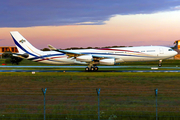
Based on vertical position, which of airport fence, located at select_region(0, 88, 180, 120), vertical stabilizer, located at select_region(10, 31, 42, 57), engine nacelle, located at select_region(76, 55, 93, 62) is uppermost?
vertical stabilizer, located at select_region(10, 31, 42, 57)

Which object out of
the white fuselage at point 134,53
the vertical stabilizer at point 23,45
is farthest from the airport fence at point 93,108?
the vertical stabilizer at point 23,45

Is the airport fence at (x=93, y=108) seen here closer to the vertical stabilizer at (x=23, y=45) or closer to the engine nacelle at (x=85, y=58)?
the engine nacelle at (x=85, y=58)

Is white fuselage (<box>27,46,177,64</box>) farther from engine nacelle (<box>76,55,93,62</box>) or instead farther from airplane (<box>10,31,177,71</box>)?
engine nacelle (<box>76,55,93,62</box>)

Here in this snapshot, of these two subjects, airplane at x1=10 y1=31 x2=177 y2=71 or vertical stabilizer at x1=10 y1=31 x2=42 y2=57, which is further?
vertical stabilizer at x1=10 y1=31 x2=42 y2=57

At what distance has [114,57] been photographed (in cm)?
4294

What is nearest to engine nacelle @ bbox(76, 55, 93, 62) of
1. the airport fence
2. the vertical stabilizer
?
the vertical stabilizer

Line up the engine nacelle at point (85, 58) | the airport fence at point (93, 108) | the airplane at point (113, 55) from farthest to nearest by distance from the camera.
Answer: the airplane at point (113, 55) → the engine nacelle at point (85, 58) → the airport fence at point (93, 108)

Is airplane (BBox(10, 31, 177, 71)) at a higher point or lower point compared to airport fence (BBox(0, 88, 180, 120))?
higher

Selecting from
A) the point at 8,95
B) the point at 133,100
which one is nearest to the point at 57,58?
the point at 8,95

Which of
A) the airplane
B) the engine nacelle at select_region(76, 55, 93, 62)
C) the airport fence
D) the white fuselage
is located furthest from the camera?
the white fuselage

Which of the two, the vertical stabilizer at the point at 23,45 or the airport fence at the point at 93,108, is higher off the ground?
the vertical stabilizer at the point at 23,45

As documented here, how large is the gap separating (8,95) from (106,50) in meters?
28.4

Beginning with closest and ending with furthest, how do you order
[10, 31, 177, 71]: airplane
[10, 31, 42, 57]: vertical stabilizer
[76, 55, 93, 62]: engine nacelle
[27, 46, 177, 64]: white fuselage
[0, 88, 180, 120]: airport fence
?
[0, 88, 180, 120]: airport fence < [76, 55, 93, 62]: engine nacelle < [10, 31, 177, 71]: airplane < [27, 46, 177, 64]: white fuselage < [10, 31, 42, 57]: vertical stabilizer

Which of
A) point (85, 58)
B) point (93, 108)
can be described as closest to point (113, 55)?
point (85, 58)
